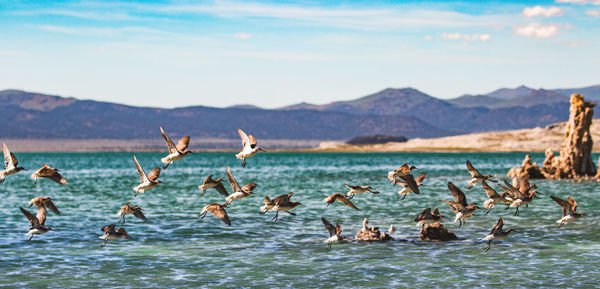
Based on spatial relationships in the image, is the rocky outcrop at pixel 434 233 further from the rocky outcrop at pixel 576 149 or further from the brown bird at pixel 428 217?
the rocky outcrop at pixel 576 149

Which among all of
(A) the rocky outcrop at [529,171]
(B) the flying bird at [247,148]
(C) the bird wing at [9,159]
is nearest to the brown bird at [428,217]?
(B) the flying bird at [247,148]

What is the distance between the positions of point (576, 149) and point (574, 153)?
73 centimetres

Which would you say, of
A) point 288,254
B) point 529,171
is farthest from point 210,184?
point 529,171

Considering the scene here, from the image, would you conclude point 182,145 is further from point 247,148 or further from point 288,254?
point 288,254

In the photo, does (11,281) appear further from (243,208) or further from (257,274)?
(243,208)

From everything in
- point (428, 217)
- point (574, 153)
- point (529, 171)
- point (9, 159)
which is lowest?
point (529, 171)

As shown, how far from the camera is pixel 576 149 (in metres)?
70.6

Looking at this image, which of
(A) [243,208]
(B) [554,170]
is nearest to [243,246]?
(A) [243,208]

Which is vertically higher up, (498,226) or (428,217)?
(498,226)

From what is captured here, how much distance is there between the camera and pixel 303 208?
46750mm

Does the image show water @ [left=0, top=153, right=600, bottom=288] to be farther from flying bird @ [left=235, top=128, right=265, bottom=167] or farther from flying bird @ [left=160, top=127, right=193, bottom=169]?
flying bird @ [left=235, top=128, right=265, bottom=167]

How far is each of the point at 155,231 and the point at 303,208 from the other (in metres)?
13.6

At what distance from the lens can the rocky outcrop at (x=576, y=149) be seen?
6962 cm

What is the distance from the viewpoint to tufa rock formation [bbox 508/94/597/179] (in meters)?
69.7
